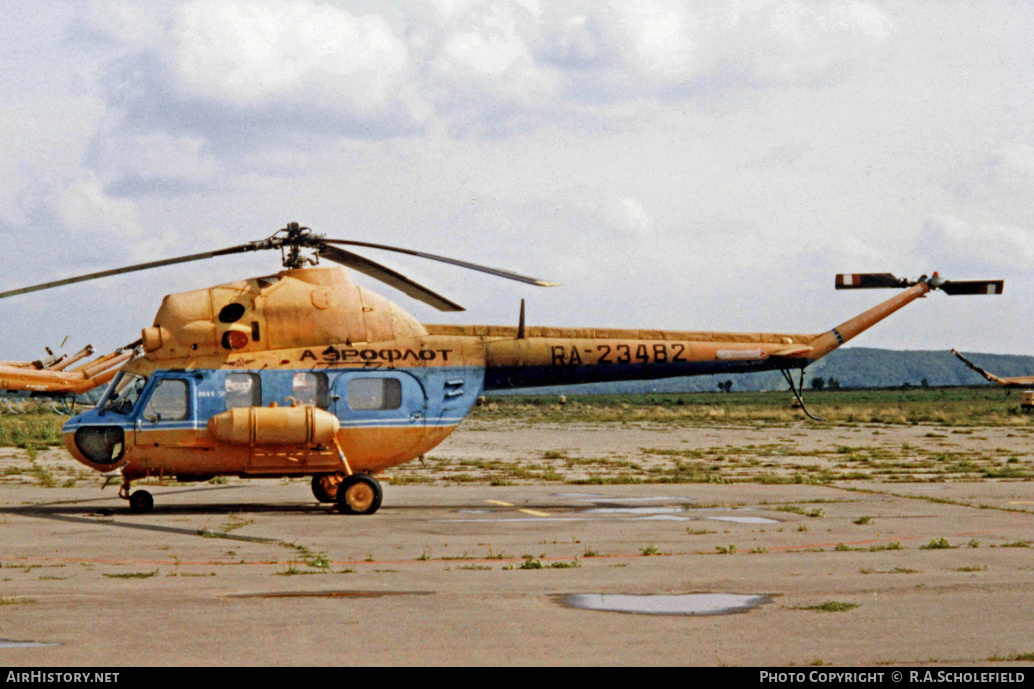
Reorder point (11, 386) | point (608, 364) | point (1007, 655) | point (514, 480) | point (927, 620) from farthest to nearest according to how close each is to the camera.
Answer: point (11, 386) → point (514, 480) → point (608, 364) → point (927, 620) → point (1007, 655)

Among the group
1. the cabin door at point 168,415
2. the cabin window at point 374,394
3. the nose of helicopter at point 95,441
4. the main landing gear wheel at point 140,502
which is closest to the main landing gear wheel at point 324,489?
the cabin window at point 374,394

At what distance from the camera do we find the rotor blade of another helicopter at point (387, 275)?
60.2 ft

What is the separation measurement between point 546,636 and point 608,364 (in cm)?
1169

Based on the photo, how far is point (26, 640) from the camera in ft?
28.3

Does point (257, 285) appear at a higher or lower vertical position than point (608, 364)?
higher

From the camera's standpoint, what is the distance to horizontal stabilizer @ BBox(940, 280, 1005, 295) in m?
20.8

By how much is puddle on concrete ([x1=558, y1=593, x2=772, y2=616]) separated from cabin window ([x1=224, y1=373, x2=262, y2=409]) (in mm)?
9561

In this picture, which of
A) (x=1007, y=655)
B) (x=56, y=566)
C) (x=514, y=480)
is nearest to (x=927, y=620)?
(x=1007, y=655)

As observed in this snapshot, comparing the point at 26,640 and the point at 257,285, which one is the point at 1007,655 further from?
the point at 257,285

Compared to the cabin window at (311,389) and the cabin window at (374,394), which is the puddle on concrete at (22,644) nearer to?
the cabin window at (311,389)

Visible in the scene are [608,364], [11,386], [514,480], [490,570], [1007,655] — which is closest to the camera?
[1007,655]

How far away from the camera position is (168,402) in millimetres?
18609

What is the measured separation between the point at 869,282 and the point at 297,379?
1160cm

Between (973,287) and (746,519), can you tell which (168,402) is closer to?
(746,519)
